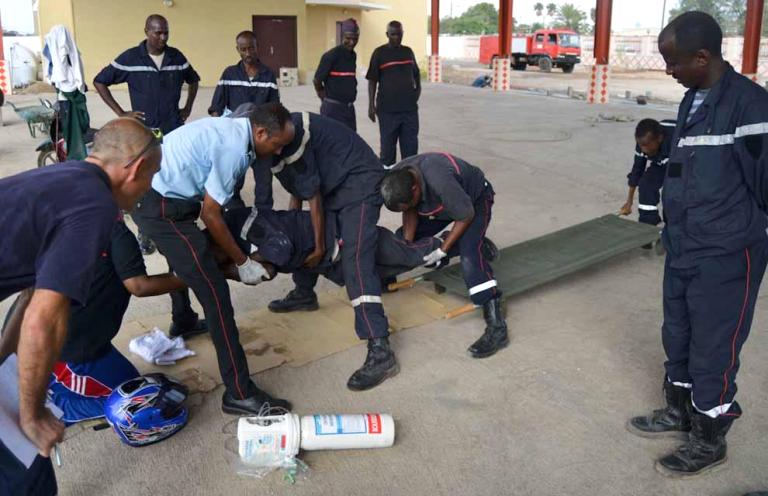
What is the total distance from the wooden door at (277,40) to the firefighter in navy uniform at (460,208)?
62.6 ft

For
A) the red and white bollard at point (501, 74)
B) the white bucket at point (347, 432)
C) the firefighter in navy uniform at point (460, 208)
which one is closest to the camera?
the white bucket at point (347, 432)

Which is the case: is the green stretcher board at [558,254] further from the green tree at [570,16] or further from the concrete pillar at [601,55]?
the green tree at [570,16]

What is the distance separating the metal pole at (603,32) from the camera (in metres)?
16.5

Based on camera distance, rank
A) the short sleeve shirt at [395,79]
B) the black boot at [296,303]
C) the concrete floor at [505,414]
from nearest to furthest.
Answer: the concrete floor at [505,414] < the black boot at [296,303] < the short sleeve shirt at [395,79]

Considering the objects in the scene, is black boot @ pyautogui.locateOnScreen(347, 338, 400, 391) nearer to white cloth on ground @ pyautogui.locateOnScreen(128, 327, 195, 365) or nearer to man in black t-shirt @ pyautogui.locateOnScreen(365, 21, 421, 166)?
white cloth on ground @ pyautogui.locateOnScreen(128, 327, 195, 365)

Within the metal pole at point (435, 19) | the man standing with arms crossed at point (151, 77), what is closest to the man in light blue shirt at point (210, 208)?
the man standing with arms crossed at point (151, 77)

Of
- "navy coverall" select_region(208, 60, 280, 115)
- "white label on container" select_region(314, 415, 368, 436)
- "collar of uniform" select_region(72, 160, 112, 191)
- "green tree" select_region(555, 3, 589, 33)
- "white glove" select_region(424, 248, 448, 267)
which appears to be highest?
"green tree" select_region(555, 3, 589, 33)

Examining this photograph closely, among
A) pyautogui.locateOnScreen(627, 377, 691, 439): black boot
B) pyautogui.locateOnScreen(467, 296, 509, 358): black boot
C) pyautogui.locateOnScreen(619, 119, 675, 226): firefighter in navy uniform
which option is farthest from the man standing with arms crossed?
pyautogui.locateOnScreen(627, 377, 691, 439): black boot

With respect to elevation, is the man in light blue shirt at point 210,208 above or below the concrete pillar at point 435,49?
below

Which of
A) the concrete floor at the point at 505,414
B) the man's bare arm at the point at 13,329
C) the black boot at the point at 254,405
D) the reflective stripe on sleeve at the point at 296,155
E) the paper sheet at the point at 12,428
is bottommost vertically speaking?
the concrete floor at the point at 505,414

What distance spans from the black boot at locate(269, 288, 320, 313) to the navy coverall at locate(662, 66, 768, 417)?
2318 mm

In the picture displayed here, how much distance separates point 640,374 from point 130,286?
2.60 m

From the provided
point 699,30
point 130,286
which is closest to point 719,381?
point 699,30

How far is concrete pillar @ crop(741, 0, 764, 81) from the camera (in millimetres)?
14673
